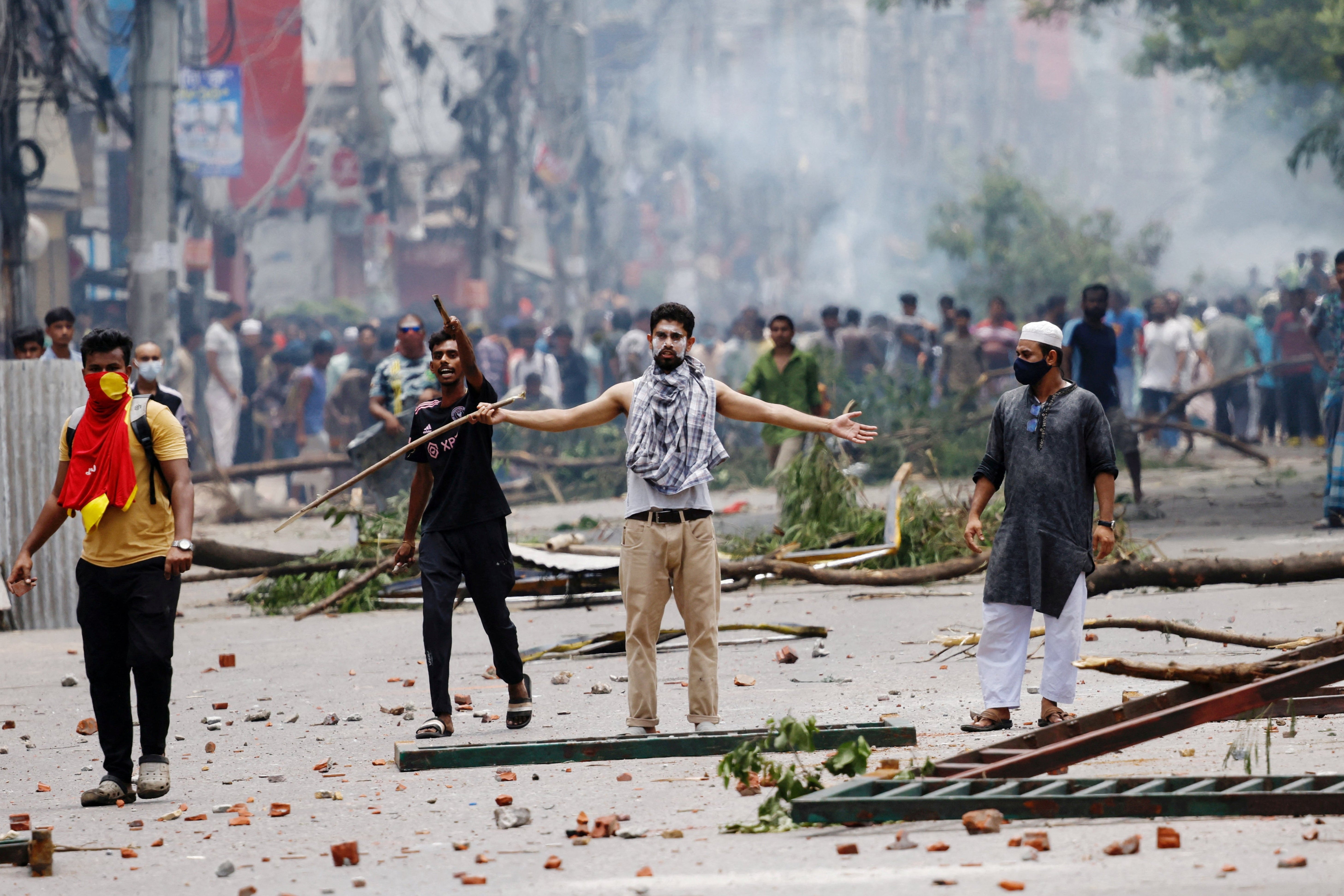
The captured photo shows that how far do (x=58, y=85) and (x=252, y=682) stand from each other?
12.3m

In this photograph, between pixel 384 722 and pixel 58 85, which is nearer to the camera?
pixel 384 722

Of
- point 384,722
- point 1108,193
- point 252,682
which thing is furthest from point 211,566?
point 1108,193

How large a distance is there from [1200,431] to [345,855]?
12185 mm

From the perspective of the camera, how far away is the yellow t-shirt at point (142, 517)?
19.6ft

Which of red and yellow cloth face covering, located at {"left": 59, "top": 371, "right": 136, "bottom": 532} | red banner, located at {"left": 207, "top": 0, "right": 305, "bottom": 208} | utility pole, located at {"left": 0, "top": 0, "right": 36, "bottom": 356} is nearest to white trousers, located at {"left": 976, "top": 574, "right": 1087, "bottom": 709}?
red and yellow cloth face covering, located at {"left": 59, "top": 371, "right": 136, "bottom": 532}

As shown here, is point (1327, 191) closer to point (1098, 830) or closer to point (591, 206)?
point (591, 206)

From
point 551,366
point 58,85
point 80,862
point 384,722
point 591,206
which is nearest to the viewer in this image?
point 80,862

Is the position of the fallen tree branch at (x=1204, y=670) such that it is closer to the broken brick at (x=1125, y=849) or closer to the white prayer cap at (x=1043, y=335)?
the broken brick at (x=1125, y=849)

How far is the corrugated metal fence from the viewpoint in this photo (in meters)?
10.4

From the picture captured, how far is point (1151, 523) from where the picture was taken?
44.7ft

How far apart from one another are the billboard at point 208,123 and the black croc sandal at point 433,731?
72.3ft

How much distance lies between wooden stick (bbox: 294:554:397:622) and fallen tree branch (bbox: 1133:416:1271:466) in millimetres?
7670

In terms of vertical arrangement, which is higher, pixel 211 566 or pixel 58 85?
pixel 58 85

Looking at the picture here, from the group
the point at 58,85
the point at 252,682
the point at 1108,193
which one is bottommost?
the point at 252,682
